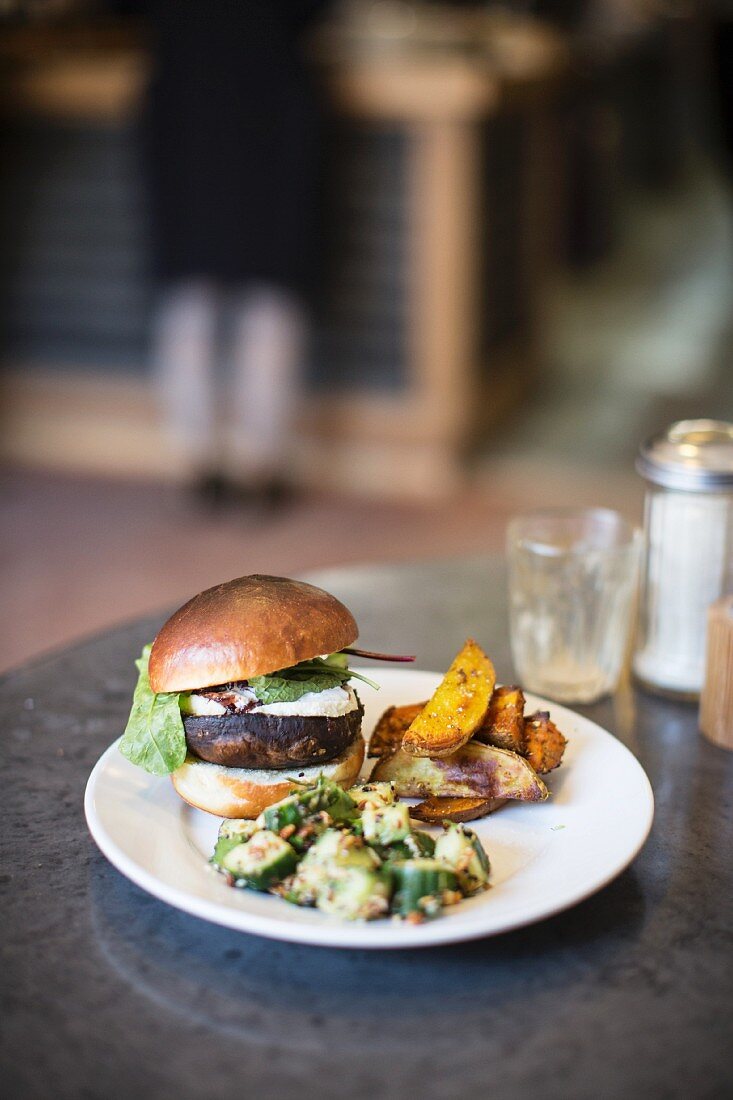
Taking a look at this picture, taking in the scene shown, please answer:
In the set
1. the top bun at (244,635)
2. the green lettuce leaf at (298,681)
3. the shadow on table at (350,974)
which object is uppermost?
the top bun at (244,635)

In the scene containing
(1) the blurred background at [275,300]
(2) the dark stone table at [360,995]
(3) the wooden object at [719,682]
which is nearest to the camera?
(2) the dark stone table at [360,995]

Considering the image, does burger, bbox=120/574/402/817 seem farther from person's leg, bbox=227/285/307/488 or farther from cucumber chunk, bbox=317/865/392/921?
person's leg, bbox=227/285/307/488

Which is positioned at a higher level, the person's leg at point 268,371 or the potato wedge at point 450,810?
the potato wedge at point 450,810

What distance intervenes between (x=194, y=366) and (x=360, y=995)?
3315 millimetres

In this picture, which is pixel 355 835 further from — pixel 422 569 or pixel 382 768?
pixel 422 569

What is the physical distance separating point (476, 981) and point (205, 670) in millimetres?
315

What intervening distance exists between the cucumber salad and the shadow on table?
0.12 feet

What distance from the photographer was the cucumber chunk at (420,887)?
2.74 feet

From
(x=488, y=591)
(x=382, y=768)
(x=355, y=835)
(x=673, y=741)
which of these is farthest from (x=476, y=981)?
(x=488, y=591)

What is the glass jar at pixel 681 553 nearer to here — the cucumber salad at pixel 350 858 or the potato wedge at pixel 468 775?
the potato wedge at pixel 468 775

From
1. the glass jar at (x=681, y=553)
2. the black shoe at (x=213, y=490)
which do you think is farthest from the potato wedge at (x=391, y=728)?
the black shoe at (x=213, y=490)

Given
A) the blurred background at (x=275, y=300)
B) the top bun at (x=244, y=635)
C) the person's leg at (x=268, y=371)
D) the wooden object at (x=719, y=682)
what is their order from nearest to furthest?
1. the top bun at (x=244, y=635)
2. the wooden object at (x=719, y=682)
3. the blurred background at (x=275, y=300)
4. the person's leg at (x=268, y=371)

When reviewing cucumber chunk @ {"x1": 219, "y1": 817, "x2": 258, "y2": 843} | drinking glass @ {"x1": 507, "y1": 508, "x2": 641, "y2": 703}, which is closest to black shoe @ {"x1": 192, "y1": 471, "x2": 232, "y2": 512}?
drinking glass @ {"x1": 507, "y1": 508, "x2": 641, "y2": 703}

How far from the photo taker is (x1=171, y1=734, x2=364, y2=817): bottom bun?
3.22 ft
